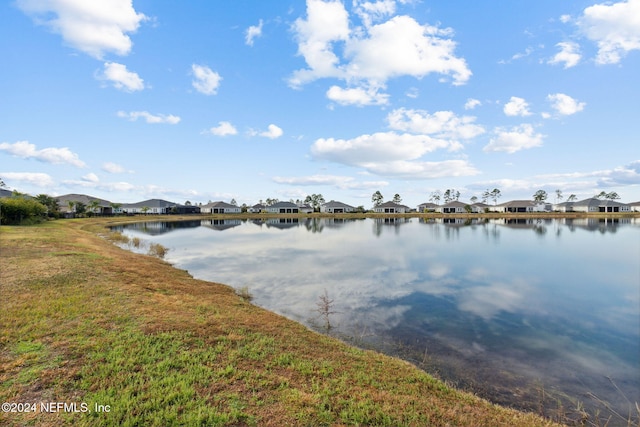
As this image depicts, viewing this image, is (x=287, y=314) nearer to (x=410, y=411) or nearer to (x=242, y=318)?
(x=242, y=318)

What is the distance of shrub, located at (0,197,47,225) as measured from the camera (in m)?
36.0

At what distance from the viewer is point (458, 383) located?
689cm

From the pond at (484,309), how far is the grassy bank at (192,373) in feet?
7.66

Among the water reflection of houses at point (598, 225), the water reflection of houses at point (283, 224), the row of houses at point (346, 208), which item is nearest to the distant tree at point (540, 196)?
the row of houses at point (346, 208)

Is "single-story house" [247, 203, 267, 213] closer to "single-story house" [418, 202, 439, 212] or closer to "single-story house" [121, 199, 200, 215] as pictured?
"single-story house" [121, 199, 200, 215]

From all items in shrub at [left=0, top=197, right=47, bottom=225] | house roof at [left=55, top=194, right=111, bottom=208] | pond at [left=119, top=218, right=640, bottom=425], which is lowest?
pond at [left=119, top=218, right=640, bottom=425]

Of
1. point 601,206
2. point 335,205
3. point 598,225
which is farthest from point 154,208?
point 601,206

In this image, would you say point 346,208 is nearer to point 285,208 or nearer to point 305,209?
point 305,209

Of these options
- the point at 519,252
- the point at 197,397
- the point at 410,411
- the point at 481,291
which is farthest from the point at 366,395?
the point at 519,252

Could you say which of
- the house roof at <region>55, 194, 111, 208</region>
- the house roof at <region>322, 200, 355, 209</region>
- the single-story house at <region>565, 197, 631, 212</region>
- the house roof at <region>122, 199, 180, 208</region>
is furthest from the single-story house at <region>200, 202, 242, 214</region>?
the single-story house at <region>565, 197, 631, 212</region>

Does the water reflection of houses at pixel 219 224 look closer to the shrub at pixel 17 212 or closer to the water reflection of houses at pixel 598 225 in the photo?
the shrub at pixel 17 212

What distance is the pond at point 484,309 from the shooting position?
734 cm

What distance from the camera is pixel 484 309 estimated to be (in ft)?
41.1

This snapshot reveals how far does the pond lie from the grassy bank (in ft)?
7.66
